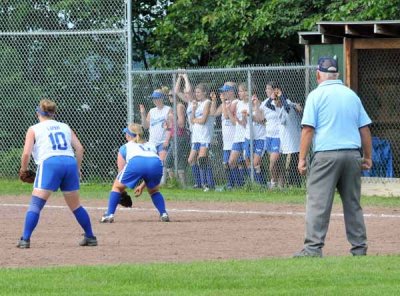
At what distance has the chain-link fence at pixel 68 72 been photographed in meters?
22.8

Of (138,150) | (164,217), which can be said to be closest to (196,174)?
(164,217)

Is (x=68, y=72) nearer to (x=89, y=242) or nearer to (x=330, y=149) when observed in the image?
(x=89, y=242)

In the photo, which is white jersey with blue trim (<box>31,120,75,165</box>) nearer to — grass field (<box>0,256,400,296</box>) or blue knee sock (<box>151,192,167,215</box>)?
grass field (<box>0,256,400,296</box>)

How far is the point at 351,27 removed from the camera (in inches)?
814

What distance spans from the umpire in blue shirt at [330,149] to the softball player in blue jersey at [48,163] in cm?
301

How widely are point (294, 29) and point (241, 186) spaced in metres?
4.36

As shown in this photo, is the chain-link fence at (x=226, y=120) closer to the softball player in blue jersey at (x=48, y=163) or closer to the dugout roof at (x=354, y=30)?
the dugout roof at (x=354, y=30)

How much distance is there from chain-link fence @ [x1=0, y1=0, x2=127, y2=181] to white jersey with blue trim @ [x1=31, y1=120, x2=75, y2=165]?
30.5 feet

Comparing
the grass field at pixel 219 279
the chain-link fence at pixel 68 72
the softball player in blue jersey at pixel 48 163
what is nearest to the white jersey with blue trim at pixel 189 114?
the chain-link fence at pixel 68 72

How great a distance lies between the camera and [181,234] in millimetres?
14891

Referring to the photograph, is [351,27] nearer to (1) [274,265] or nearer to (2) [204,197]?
(2) [204,197]

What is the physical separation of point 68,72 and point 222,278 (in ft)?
45.2

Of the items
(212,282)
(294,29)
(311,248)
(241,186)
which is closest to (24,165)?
(311,248)

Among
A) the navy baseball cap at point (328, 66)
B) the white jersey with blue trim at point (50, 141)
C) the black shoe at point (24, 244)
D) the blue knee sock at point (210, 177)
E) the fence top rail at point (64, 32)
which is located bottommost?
the blue knee sock at point (210, 177)
